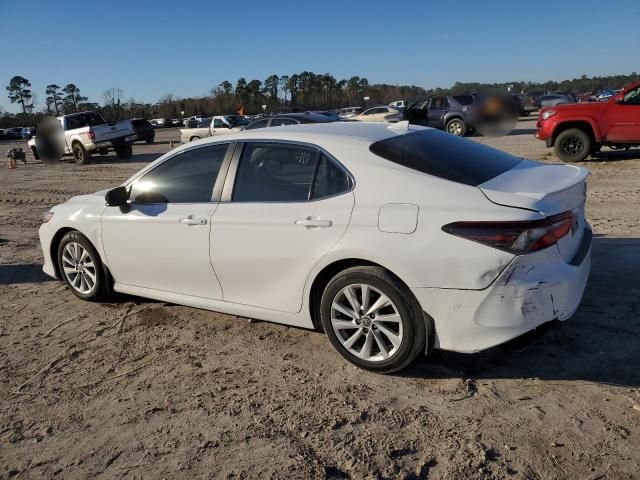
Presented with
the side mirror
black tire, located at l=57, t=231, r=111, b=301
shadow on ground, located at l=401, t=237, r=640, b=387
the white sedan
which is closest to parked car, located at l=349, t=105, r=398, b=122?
black tire, located at l=57, t=231, r=111, b=301

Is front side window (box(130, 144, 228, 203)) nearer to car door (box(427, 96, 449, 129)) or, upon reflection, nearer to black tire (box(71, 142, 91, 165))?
black tire (box(71, 142, 91, 165))

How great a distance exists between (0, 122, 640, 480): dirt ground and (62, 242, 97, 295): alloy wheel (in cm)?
29

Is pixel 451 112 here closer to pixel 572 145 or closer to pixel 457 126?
pixel 457 126

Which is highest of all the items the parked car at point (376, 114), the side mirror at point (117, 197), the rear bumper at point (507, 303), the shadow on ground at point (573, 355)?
A: the side mirror at point (117, 197)

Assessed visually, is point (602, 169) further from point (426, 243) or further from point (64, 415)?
point (64, 415)

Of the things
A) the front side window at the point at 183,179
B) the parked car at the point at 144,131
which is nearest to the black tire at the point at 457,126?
the parked car at the point at 144,131

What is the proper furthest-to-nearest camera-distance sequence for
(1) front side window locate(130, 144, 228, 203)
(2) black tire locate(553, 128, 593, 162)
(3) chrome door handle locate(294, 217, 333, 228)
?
(2) black tire locate(553, 128, 593, 162), (1) front side window locate(130, 144, 228, 203), (3) chrome door handle locate(294, 217, 333, 228)

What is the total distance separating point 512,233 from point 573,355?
118 cm

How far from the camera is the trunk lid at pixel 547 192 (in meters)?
3.13

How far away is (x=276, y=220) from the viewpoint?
12.3 feet

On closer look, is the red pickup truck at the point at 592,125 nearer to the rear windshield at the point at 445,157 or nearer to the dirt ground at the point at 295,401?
the dirt ground at the point at 295,401

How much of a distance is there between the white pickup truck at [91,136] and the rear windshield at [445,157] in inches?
722

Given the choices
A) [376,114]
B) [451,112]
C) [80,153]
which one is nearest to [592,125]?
[451,112]

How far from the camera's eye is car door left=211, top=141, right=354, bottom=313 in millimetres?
3582
